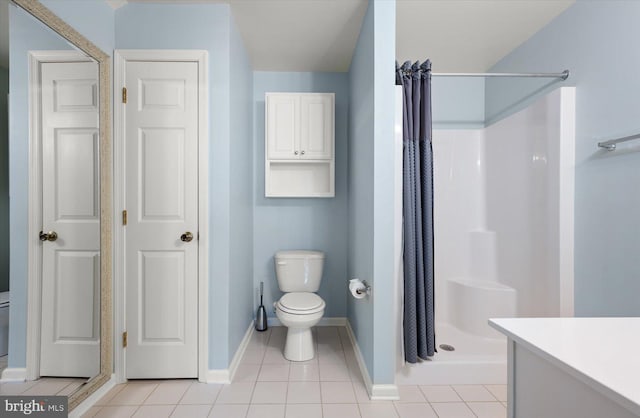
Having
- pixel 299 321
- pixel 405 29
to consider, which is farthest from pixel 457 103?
pixel 299 321

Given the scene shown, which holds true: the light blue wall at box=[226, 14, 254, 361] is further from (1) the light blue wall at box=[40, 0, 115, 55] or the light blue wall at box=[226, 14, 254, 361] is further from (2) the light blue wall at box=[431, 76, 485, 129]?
(2) the light blue wall at box=[431, 76, 485, 129]

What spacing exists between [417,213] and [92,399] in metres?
2.23

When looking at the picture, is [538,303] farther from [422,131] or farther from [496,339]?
[422,131]

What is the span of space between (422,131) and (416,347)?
1.39 metres

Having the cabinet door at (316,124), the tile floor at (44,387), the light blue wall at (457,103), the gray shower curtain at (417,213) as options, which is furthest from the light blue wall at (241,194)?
the light blue wall at (457,103)

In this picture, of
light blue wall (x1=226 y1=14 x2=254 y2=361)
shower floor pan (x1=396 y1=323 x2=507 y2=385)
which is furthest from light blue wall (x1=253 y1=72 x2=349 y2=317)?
shower floor pan (x1=396 y1=323 x2=507 y2=385)

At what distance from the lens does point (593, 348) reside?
2.27ft

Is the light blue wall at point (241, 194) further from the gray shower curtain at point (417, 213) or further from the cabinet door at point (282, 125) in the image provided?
the gray shower curtain at point (417, 213)

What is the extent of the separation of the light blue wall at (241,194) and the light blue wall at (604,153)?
2.26 meters

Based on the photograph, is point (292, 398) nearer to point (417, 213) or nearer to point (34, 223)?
point (417, 213)

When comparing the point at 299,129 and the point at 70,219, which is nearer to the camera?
the point at 70,219

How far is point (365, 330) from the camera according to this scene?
6.47ft

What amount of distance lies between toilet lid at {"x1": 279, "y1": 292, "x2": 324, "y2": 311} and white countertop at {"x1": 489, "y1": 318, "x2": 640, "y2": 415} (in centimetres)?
144

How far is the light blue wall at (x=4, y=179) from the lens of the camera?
1174mm
